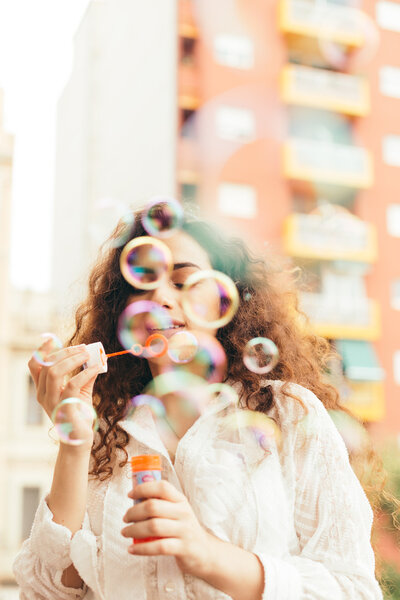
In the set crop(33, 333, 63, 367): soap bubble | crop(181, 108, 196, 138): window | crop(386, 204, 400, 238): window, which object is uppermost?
crop(181, 108, 196, 138): window

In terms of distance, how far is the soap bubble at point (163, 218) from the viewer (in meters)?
1.26

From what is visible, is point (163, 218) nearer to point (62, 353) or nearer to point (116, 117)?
point (62, 353)

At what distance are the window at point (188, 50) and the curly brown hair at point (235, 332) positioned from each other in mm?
7093

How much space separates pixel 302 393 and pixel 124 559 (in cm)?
32

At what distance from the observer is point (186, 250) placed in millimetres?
1205

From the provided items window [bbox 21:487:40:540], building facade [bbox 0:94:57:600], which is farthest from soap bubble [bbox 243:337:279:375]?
window [bbox 21:487:40:540]

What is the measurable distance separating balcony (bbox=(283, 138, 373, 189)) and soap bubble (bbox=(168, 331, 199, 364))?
22.7 ft

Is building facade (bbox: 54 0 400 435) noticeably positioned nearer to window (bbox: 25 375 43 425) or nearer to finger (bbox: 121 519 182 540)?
window (bbox: 25 375 43 425)

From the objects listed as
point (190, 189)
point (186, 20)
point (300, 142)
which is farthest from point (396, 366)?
point (186, 20)

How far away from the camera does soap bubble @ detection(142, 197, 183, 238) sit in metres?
1.26

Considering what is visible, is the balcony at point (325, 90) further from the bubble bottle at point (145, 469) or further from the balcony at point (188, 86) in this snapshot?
the bubble bottle at point (145, 469)

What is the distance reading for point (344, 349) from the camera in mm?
7547

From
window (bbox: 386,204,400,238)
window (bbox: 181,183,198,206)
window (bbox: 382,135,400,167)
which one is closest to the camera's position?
window (bbox: 181,183,198,206)

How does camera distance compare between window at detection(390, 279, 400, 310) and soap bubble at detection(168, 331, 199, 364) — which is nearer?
soap bubble at detection(168, 331, 199, 364)
